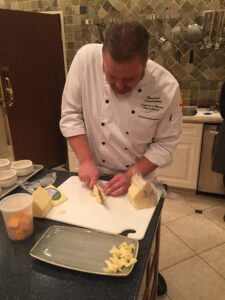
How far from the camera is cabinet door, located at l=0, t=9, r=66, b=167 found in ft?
7.45

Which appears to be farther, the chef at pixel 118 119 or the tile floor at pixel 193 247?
the tile floor at pixel 193 247

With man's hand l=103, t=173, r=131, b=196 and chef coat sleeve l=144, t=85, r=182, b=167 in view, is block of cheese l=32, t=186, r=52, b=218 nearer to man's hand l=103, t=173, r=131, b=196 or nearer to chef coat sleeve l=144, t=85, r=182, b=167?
man's hand l=103, t=173, r=131, b=196

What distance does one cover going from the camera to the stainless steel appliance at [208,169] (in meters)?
2.09

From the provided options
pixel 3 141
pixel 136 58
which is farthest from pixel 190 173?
pixel 3 141

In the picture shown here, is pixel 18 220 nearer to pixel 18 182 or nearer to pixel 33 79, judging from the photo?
pixel 18 182

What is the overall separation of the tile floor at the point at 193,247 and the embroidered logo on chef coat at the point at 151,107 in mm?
1022

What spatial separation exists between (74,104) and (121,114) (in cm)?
22

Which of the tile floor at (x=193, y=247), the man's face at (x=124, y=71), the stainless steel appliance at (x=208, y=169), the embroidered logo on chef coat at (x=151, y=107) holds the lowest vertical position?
the tile floor at (x=193, y=247)

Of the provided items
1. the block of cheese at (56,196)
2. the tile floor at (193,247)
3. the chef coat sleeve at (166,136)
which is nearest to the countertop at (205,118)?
the tile floor at (193,247)

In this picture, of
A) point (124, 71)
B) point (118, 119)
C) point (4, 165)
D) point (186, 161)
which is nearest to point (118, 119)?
point (118, 119)

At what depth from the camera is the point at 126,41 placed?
752 millimetres

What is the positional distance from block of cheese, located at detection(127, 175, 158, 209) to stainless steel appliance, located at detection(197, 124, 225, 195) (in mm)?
1416

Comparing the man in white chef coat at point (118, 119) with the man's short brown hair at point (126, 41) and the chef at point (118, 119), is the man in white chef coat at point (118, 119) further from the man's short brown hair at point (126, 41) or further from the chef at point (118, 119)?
the man's short brown hair at point (126, 41)

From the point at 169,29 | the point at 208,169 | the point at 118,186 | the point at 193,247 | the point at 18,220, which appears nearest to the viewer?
the point at 18,220
